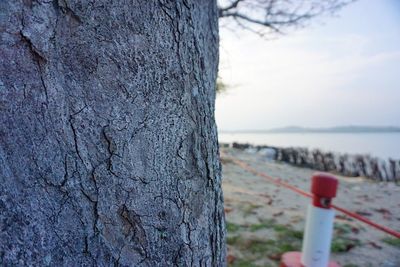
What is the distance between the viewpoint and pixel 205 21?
3.64ft

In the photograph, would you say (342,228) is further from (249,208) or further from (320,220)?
(320,220)

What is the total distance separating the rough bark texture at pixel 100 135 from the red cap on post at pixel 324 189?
0.67 metres

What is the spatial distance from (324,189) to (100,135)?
993 mm

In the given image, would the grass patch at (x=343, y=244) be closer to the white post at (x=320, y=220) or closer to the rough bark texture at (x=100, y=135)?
the white post at (x=320, y=220)

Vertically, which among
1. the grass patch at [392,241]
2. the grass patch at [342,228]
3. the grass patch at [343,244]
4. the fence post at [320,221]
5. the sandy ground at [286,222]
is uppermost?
the fence post at [320,221]

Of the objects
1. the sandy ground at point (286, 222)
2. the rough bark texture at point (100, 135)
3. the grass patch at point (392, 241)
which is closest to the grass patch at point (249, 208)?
the sandy ground at point (286, 222)

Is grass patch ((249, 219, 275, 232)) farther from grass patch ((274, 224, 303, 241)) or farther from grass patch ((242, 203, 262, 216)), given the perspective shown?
grass patch ((242, 203, 262, 216))

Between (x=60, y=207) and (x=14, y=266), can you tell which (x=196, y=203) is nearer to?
(x=60, y=207)

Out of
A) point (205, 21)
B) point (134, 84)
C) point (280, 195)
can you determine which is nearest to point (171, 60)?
point (134, 84)

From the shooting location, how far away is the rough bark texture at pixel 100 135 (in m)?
0.64

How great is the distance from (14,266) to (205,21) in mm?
1012

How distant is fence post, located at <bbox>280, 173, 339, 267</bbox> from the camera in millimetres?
1214

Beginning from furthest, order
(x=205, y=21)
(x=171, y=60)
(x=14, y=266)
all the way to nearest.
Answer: (x=205, y=21), (x=171, y=60), (x=14, y=266)

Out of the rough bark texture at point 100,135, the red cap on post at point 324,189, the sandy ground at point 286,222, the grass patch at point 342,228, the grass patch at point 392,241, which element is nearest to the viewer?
the rough bark texture at point 100,135
